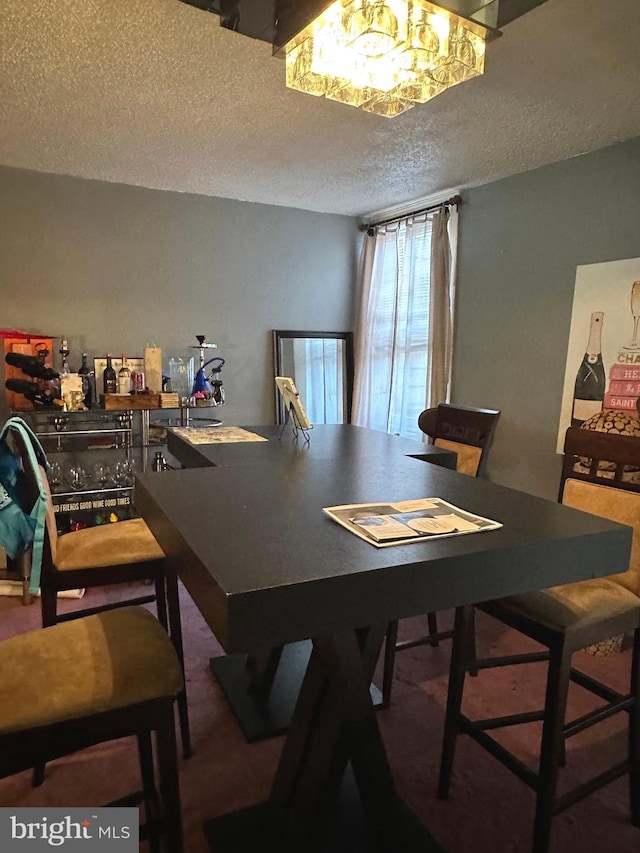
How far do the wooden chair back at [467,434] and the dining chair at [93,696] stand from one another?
59.1 inches

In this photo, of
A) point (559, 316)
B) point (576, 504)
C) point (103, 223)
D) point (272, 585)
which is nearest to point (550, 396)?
point (559, 316)

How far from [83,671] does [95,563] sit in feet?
1.94

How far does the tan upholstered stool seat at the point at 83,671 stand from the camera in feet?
3.45

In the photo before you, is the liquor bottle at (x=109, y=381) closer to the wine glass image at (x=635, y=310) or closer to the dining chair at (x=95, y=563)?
the dining chair at (x=95, y=563)

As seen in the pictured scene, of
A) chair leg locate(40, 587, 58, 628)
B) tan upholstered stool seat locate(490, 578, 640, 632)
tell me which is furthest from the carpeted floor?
tan upholstered stool seat locate(490, 578, 640, 632)

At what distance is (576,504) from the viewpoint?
1715 mm

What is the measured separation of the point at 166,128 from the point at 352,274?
2.09m

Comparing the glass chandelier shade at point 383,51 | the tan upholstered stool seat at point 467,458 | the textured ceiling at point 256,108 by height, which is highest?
the textured ceiling at point 256,108

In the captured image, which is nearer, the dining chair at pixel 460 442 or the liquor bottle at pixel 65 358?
the dining chair at pixel 460 442

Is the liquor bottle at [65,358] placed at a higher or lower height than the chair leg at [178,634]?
higher

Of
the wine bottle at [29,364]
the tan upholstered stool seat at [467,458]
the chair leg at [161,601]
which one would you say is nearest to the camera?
the chair leg at [161,601]

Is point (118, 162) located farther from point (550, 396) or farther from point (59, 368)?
point (550, 396)

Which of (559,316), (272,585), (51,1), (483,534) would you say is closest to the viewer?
(272,585)

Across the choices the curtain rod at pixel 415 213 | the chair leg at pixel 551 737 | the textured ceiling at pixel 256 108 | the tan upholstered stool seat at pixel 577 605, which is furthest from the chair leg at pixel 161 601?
the curtain rod at pixel 415 213
